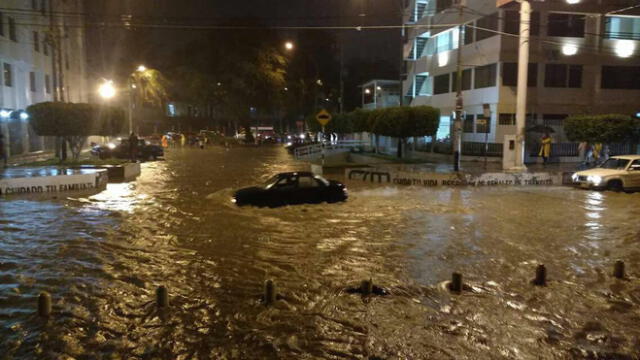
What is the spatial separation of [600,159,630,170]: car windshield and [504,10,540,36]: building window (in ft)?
50.0

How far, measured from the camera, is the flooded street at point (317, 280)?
645 centimetres

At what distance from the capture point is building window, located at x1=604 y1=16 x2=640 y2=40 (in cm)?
3753

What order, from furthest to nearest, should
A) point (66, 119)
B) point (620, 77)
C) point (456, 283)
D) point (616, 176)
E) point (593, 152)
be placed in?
point (620, 77) → point (593, 152) → point (66, 119) → point (616, 176) → point (456, 283)

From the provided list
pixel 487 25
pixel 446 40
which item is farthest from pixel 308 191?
pixel 446 40

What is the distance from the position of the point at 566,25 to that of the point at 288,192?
94.2ft

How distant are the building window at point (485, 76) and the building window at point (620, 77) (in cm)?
778

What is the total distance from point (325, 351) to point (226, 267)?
397 centimetres

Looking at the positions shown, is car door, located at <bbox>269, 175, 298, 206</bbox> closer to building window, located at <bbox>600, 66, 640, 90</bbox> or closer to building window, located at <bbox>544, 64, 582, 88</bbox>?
building window, located at <bbox>544, 64, 582, 88</bbox>

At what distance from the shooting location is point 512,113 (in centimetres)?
3600

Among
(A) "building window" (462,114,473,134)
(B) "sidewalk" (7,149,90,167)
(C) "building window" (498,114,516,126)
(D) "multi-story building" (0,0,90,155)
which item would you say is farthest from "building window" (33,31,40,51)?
(C) "building window" (498,114,516,126)

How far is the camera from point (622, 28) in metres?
37.9

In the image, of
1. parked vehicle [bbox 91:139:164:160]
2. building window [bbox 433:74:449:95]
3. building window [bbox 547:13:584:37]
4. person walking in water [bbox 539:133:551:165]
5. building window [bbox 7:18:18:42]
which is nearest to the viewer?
person walking in water [bbox 539:133:551:165]

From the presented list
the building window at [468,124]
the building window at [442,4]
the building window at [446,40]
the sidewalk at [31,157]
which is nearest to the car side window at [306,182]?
the sidewalk at [31,157]

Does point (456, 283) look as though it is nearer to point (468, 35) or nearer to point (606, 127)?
point (606, 127)
